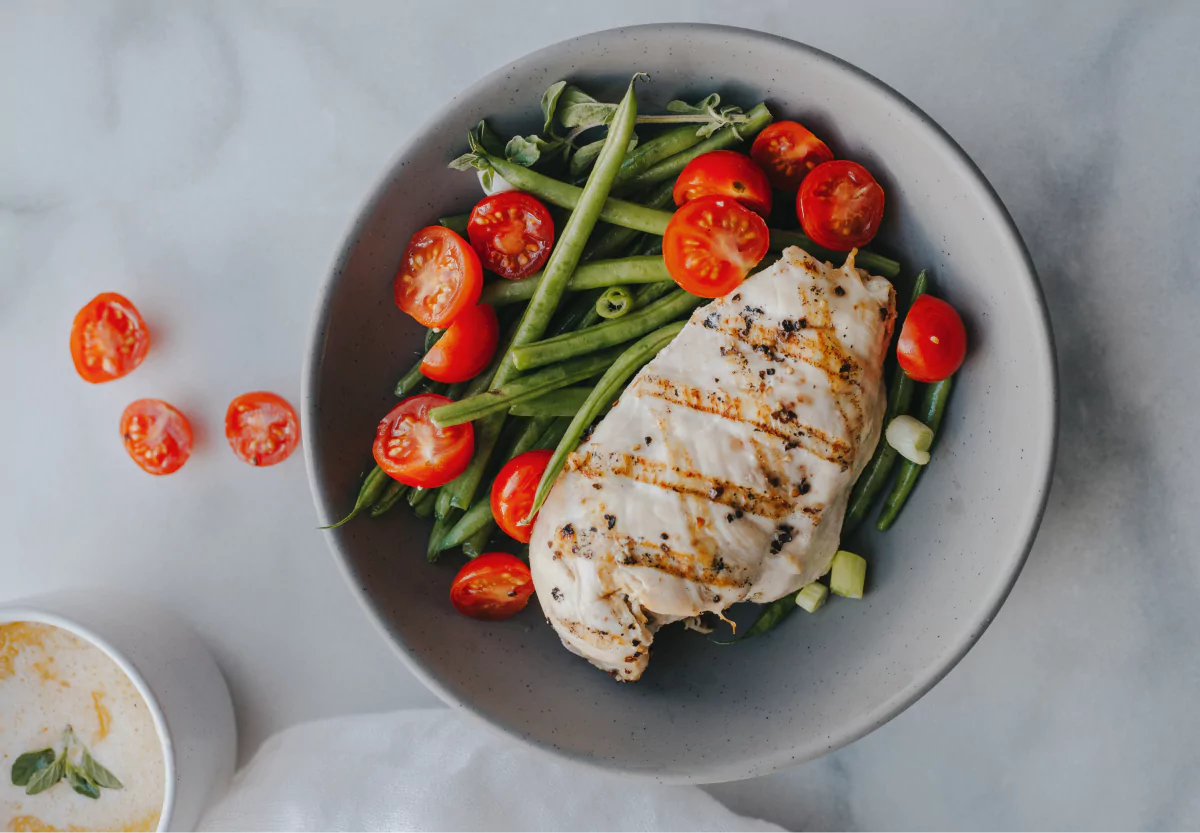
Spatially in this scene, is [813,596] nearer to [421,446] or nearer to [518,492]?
[518,492]

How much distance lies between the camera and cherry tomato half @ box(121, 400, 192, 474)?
3.18 metres

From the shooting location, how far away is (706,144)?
2.68 meters

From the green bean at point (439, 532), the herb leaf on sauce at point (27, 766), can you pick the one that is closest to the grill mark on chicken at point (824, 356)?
the green bean at point (439, 532)

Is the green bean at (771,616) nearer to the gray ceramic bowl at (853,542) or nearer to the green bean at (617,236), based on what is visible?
the gray ceramic bowl at (853,542)

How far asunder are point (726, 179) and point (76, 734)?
103 inches

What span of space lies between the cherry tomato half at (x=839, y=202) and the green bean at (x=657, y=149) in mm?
350

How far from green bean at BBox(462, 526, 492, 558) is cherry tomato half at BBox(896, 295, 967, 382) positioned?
132 cm

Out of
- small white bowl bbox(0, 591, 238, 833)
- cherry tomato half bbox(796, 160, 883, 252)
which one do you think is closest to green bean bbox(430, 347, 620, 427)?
cherry tomato half bbox(796, 160, 883, 252)

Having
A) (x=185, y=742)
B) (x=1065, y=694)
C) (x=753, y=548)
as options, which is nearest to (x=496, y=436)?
(x=753, y=548)

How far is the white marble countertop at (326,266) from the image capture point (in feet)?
9.79

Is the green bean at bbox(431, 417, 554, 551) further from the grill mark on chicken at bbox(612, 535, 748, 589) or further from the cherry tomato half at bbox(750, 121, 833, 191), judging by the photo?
the cherry tomato half at bbox(750, 121, 833, 191)

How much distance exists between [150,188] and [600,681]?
2260 millimetres

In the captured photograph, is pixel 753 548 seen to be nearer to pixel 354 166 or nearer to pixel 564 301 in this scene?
pixel 564 301

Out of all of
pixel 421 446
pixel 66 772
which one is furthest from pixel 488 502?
pixel 66 772
